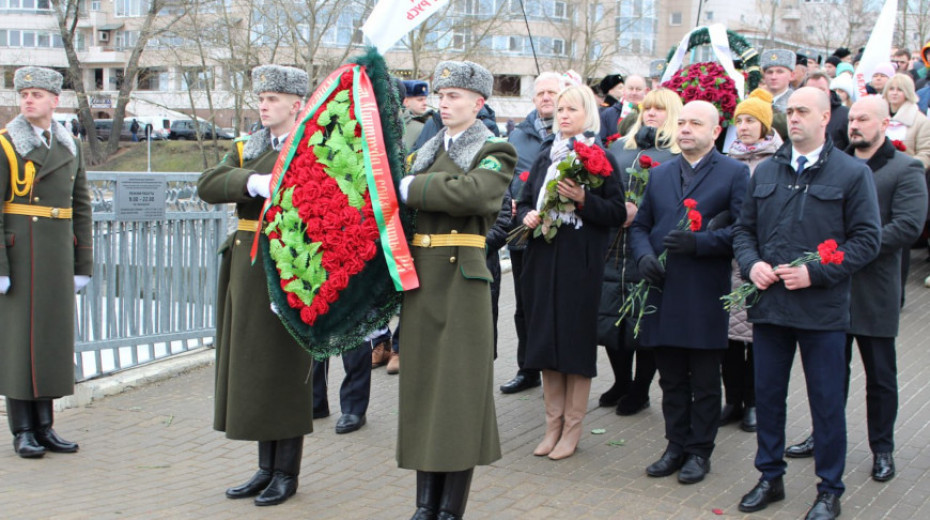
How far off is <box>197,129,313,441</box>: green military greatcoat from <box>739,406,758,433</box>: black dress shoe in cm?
296

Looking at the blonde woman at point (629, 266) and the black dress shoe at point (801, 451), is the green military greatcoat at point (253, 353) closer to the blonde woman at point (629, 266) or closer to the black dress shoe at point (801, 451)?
the blonde woman at point (629, 266)

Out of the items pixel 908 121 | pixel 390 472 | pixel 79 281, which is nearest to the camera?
pixel 390 472

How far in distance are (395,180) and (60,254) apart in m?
2.74

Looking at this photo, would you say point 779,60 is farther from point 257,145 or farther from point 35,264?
point 35,264

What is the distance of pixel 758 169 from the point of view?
5477mm

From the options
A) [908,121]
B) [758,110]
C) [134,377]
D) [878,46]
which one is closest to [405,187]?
[758,110]

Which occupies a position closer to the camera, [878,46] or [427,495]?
[427,495]

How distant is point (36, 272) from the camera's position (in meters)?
6.47

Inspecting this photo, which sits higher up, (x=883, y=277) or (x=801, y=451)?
(x=883, y=277)

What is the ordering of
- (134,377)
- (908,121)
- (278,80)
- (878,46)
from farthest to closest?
(878,46)
(908,121)
(134,377)
(278,80)

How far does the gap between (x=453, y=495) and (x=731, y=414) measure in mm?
2695

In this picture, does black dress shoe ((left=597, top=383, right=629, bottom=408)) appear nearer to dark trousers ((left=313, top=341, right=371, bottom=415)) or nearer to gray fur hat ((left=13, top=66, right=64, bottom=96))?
dark trousers ((left=313, top=341, right=371, bottom=415))

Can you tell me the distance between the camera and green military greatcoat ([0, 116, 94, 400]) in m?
6.41

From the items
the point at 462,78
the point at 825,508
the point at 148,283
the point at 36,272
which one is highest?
the point at 462,78
